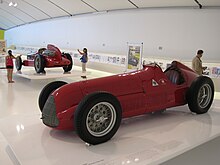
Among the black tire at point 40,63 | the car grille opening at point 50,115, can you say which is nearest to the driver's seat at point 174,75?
the car grille opening at point 50,115

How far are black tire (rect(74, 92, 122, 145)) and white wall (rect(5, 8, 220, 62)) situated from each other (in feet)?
21.0

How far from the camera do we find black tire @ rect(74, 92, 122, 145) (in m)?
2.04

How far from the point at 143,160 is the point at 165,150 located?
29 centimetres

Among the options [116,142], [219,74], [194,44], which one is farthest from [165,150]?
[194,44]

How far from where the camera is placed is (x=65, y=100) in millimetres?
2318

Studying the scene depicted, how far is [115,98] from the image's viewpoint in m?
2.18

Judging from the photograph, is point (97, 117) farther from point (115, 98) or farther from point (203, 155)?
point (203, 155)

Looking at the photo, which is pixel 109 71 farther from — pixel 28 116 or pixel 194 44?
pixel 28 116

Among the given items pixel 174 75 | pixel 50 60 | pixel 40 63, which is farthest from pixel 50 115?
pixel 50 60

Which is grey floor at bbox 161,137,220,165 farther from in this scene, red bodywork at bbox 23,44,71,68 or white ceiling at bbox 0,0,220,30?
white ceiling at bbox 0,0,220,30

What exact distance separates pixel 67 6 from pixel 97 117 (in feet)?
39.7

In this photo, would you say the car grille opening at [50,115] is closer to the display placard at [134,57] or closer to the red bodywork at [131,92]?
the red bodywork at [131,92]

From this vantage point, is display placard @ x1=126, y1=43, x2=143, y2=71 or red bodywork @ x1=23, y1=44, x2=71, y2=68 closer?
red bodywork @ x1=23, y1=44, x2=71, y2=68

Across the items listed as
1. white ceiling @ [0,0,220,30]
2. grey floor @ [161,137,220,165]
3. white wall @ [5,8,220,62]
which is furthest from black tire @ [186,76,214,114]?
white ceiling @ [0,0,220,30]
